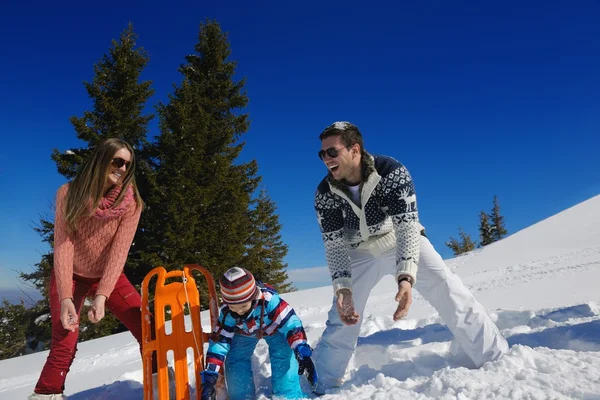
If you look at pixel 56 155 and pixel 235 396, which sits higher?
pixel 56 155

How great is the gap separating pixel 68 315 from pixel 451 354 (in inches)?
120

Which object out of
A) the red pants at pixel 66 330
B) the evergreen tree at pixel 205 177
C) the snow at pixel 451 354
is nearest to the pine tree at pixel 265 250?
the evergreen tree at pixel 205 177

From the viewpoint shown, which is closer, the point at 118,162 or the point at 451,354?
the point at 118,162

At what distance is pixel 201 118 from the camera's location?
14.4 m

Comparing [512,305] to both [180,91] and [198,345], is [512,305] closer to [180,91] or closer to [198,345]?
[198,345]

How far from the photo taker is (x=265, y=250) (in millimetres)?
17312

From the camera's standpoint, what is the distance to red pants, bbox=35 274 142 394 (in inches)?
108

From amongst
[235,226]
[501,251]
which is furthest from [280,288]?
[501,251]

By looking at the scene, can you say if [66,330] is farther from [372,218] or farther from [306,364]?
[372,218]

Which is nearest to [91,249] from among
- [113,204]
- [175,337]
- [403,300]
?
[113,204]

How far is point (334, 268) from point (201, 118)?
12.5 m

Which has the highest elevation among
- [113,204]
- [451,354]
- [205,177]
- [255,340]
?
[205,177]

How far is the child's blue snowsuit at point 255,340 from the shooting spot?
2.88 meters

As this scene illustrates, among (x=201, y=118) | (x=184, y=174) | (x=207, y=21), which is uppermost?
(x=207, y=21)
